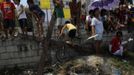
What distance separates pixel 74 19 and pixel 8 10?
8.88ft

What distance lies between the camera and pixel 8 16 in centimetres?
1571

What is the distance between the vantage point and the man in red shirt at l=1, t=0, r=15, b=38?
15.6 metres

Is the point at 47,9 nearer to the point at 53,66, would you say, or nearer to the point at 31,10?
the point at 31,10

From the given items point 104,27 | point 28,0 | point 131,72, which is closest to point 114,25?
point 104,27

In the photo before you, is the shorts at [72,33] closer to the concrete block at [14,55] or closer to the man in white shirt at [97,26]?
the man in white shirt at [97,26]

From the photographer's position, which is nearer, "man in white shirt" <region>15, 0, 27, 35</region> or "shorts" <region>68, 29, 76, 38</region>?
"man in white shirt" <region>15, 0, 27, 35</region>

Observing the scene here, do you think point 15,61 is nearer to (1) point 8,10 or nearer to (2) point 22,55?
(2) point 22,55

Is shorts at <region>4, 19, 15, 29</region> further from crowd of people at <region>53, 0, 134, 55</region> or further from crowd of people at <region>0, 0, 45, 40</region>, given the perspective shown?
crowd of people at <region>53, 0, 134, 55</region>

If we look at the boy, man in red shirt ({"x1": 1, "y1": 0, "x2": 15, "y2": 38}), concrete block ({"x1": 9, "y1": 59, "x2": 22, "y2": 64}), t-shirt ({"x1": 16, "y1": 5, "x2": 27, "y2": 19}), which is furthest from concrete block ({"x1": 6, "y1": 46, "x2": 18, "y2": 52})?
the boy

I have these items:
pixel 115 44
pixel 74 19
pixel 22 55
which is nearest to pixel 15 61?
pixel 22 55

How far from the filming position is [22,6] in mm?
16156

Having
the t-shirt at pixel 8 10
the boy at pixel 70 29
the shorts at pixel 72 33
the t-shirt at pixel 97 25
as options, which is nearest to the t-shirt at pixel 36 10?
the t-shirt at pixel 8 10

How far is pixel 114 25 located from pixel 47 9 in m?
2.58

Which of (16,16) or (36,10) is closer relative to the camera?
(16,16)
